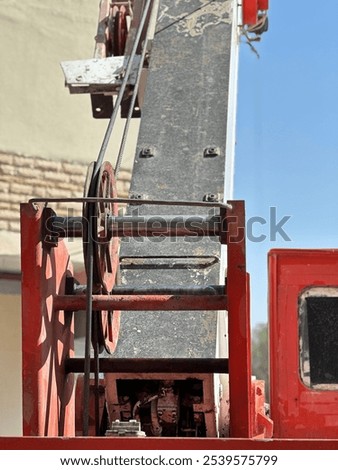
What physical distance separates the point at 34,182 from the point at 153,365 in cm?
638

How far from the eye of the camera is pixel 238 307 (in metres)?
2.88

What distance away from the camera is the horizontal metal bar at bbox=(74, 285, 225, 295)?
3084 mm

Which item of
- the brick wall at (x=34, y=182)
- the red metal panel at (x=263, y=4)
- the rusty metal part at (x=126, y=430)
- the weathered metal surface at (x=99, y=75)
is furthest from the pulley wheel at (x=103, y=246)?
the brick wall at (x=34, y=182)

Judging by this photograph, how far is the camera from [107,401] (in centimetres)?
331

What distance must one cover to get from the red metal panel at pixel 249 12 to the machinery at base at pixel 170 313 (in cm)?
105

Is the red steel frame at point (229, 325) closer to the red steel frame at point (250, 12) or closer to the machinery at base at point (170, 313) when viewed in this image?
the machinery at base at point (170, 313)

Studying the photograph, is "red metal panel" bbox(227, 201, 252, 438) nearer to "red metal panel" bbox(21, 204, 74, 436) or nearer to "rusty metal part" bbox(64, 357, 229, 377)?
"rusty metal part" bbox(64, 357, 229, 377)

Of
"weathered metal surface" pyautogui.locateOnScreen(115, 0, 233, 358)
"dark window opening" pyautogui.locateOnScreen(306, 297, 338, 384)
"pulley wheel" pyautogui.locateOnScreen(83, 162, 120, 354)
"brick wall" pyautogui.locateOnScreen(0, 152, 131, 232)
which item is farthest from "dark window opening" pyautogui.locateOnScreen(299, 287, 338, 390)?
"brick wall" pyautogui.locateOnScreen(0, 152, 131, 232)

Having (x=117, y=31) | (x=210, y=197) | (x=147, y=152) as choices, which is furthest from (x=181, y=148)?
(x=117, y=31)

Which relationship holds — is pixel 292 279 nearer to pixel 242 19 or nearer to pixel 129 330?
pixel 129 330

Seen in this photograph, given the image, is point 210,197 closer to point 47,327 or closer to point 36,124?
point 47,327

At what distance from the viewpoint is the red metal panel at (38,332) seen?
2.86 metres
